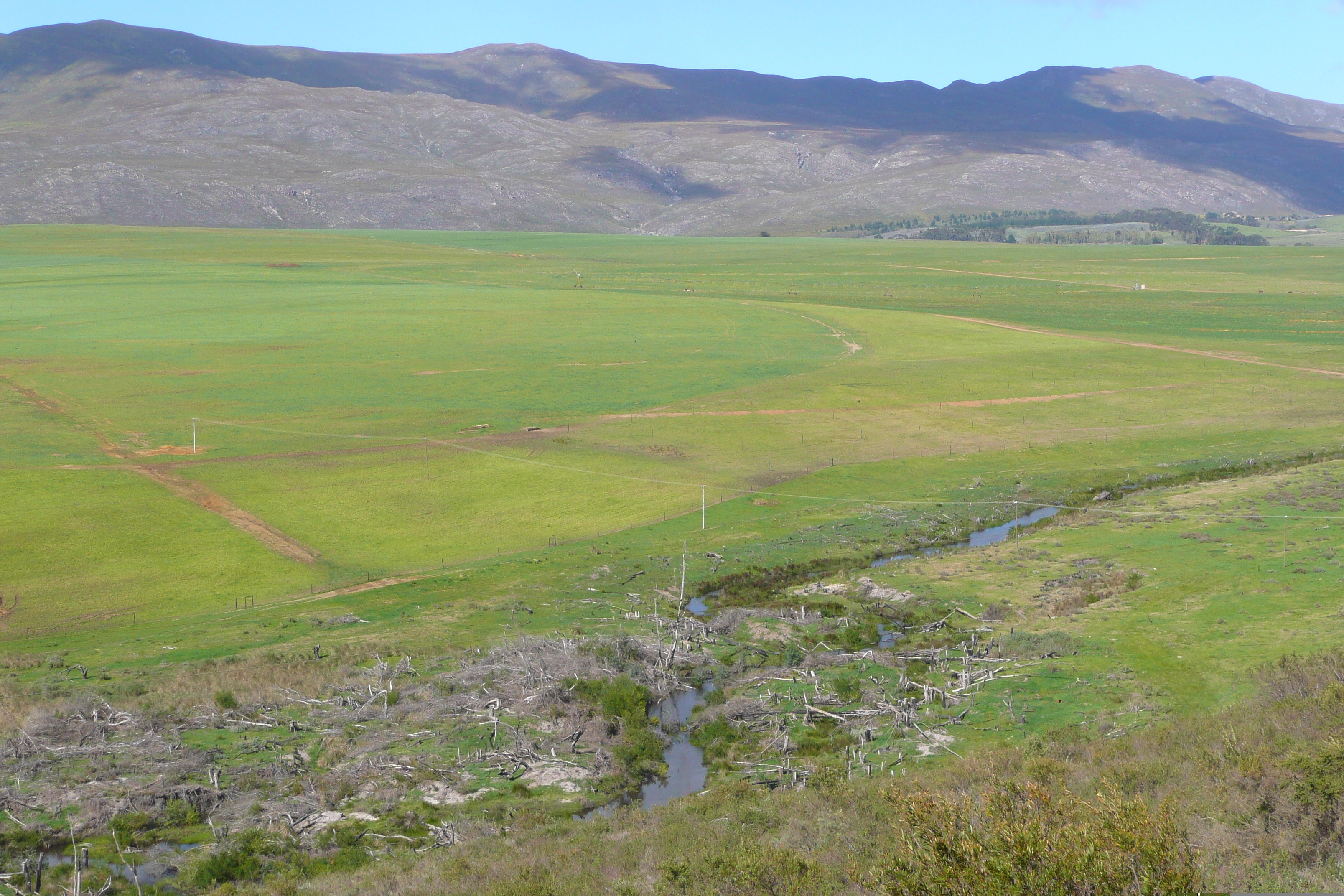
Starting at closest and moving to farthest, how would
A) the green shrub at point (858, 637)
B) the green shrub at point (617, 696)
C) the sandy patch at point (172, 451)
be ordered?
the green shrub at point (617, 696) < the green shrub at point (858, 637) < the sandy patch at point (172, 451)

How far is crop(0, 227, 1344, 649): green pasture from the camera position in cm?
3797

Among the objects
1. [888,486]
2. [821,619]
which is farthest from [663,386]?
[821,619]

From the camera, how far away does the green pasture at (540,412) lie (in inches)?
1495

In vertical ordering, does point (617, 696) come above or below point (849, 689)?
below

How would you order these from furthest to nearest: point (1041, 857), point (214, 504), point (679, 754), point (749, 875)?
point (214, 504), point (679, 754), point (749, 875), point (1041, 857)

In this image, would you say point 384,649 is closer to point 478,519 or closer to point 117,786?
point 117,786

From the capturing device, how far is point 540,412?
58844 mm

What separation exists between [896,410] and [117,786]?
4560 centimetres

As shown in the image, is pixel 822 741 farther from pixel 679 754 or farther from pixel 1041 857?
pixel 1041 857

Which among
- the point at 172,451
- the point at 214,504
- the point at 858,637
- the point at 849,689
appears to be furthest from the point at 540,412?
the point at 849,689

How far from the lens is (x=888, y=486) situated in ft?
149

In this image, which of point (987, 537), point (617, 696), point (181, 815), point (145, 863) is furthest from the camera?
point (987, 537)

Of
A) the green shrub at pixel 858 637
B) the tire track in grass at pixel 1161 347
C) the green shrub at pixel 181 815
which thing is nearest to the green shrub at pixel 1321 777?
the green shrub at pixel 858 637

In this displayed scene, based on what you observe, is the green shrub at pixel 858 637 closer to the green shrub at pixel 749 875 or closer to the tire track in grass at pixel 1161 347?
the green shrub at pixel 749 875
